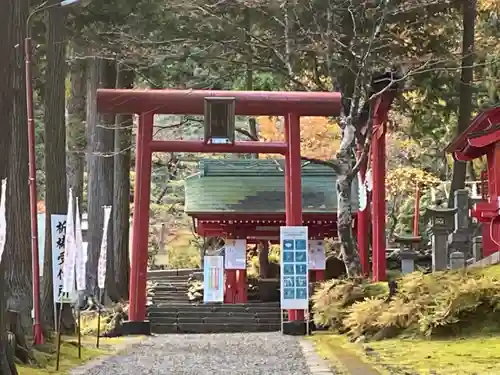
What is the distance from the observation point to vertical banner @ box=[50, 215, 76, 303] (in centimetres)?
1026

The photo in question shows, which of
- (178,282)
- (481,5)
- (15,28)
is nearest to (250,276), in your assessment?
(178,282)

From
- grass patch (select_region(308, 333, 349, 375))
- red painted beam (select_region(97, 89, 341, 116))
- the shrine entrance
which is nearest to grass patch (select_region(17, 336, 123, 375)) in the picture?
the shrine entrance

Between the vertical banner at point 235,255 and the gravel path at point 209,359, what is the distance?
7672 mm

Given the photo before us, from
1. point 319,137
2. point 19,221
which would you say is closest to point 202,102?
point 19,221

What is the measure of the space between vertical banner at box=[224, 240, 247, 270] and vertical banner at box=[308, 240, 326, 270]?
5.88 ft

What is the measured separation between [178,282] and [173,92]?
12396mm

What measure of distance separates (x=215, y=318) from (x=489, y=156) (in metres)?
7.42

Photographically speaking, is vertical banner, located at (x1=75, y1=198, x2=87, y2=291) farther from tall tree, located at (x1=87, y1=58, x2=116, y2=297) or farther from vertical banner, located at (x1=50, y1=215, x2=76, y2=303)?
tall tree, located at (x1=87, y1=58, x2=116, y2=297)

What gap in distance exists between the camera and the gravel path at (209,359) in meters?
8.49

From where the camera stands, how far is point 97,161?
18547mm

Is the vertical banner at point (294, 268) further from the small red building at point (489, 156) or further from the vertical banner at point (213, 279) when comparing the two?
the vertical banner at point (213, 279)

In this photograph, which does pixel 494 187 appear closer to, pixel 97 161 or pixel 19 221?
pixel 97 161

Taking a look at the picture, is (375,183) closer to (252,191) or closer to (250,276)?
(252,191)

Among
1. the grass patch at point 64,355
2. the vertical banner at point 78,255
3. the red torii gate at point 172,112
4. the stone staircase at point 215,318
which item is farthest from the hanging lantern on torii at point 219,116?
the stone staircase at point 215,318
